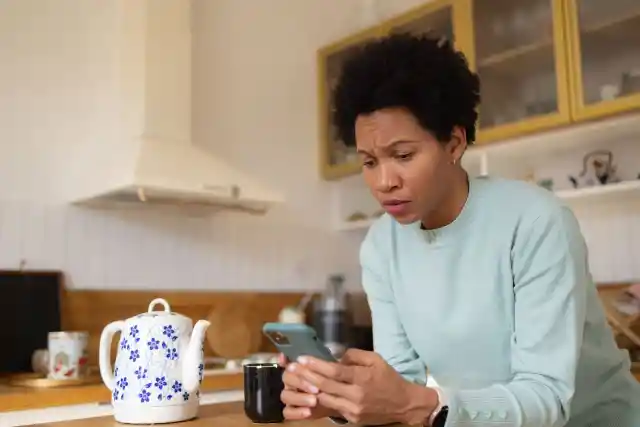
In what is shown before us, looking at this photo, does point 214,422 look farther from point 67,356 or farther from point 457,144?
point 67,356

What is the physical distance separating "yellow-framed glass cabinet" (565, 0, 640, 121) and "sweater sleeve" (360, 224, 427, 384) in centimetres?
119

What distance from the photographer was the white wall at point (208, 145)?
2182 millimetres

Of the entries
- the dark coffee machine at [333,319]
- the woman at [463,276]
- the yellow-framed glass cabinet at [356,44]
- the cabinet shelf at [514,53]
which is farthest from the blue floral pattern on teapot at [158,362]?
the cabinet shelf at [514,53]

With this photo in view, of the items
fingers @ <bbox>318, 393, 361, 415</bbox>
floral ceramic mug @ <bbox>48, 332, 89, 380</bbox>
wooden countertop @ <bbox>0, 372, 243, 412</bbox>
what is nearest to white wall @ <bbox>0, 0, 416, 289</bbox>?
floral ceramic mug @ <bbox>48, 332, 89, 380</bbox>

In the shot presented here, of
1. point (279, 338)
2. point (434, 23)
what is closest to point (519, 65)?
point (434, 23)

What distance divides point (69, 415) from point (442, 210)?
3.32ft

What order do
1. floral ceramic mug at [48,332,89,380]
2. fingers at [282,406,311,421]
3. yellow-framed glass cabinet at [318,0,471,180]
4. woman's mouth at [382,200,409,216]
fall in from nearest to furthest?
fingers at [282,406,311,421], woman's mouth at [382,200,409,216], floral ceramic mug at [48,332,89,380], yellow-framed glass cabinet at [318,0,471,180]

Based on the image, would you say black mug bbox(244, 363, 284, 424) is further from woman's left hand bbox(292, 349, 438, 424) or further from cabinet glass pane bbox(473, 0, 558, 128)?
cabinet glass pane bbox(473, 0, 558, 128)

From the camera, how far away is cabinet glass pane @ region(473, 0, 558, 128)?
→ 224 cm

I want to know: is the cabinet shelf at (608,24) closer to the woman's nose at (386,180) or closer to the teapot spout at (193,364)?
the woman's nose at (386,180)

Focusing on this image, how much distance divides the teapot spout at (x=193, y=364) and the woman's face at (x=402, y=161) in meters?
0.43

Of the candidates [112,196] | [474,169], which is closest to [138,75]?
[112,196]

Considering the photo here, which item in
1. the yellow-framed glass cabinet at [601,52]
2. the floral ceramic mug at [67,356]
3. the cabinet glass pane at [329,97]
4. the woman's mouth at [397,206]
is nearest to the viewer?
the woman's mouth at [397,206]

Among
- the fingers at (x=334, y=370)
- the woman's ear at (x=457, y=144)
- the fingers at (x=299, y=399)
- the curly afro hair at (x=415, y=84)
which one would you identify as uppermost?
the curly afro hair at (x=415, y=84)
